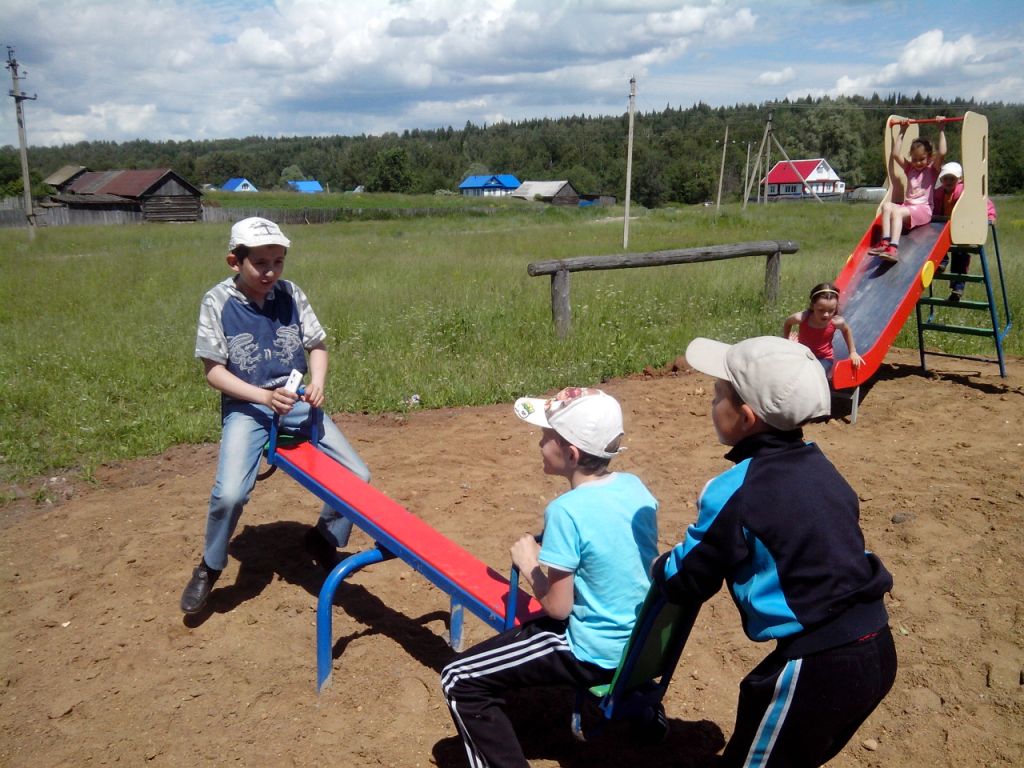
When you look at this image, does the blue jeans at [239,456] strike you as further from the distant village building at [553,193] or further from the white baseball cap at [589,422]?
the distant village building at [553,193]

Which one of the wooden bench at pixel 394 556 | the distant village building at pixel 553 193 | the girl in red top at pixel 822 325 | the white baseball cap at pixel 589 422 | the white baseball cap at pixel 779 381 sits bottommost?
the distant village building at pixel 553 193

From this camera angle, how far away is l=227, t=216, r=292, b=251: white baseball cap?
340 cm

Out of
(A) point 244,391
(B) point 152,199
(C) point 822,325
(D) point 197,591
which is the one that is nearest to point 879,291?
(C) point 822,325

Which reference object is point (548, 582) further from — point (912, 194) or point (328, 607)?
point (912, 194)

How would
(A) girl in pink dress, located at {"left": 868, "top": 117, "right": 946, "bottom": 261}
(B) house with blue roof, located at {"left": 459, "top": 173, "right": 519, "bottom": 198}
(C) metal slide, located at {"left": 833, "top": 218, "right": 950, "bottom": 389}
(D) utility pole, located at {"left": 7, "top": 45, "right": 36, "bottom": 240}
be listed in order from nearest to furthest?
(C) metal slide, located at {"left": 833, "top": 218, "right": 950, "bottom": 389}, (A) girl in pink dress, located at {"left": 868, "top": 117, "right": 946, "bottom": 261}, (D) utility pole, located at {"left": 7, "top": 45, "right": 36, "bottom": 240}, (B) house with blue roof, located at {"left": 459, "top": 173, "right": 519, "bottom": 198}

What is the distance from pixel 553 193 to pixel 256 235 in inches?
3675

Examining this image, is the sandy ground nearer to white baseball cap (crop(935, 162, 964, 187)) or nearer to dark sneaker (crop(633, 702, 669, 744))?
dark sneaker (crop(633, 702, 669, 744))

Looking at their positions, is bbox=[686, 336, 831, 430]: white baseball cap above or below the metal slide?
above

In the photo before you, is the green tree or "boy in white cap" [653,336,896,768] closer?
"boy in white cap" [653,336,896,768]

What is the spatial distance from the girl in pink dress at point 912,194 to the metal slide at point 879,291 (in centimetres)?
14

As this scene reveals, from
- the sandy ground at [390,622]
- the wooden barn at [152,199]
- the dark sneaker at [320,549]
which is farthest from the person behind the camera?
the wooden barn at [152,199]

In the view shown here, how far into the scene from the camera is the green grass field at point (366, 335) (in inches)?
255

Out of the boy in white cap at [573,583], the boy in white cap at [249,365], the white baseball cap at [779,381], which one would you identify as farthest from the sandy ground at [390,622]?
the white baseball cap at [779,381]

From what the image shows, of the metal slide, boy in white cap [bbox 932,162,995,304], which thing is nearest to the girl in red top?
the metal slide
